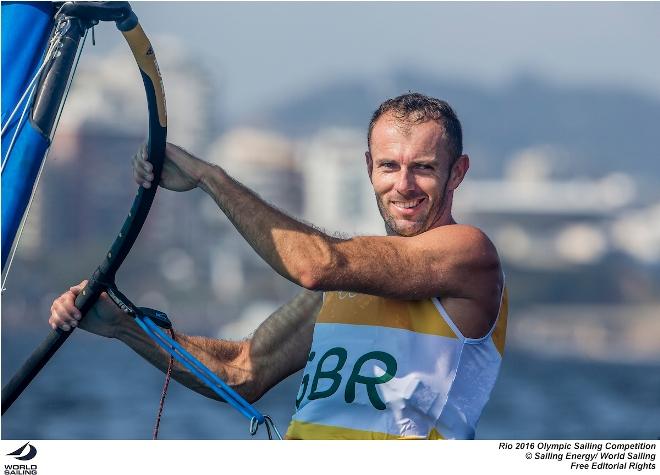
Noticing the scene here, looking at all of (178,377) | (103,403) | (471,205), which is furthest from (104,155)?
(178,377)

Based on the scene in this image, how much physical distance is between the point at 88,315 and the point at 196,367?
1.53 feet

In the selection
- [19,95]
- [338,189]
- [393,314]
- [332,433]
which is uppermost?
[338,189]

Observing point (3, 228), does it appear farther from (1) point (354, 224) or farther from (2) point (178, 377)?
(1) point (354, 224)

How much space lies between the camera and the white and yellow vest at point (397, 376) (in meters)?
5.32

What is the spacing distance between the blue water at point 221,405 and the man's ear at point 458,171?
20016mm

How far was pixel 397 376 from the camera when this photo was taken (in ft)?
17.4

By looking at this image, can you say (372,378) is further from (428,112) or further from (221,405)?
(221,405)

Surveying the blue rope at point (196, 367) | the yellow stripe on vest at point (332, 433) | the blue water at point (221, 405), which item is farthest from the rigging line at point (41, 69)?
the blue water at point (221, 405)

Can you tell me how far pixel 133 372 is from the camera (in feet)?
252

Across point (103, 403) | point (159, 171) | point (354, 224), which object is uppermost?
point (354, 224)

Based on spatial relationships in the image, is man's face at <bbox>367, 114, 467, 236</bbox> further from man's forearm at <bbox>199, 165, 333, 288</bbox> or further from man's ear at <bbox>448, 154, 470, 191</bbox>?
man's forearm at <bbox>199, 165, 333, 288</bbox>

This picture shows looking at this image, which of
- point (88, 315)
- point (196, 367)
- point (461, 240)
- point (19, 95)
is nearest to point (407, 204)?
point (461, 240)

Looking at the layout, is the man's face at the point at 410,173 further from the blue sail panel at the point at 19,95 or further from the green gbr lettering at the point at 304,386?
the blue sail panel at the point at 19,95

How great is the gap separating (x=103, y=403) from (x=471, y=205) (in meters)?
75.3
